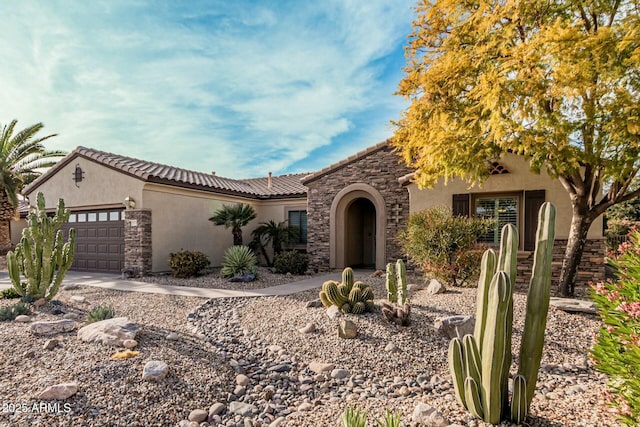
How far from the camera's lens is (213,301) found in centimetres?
845

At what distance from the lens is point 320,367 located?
4.79 metres

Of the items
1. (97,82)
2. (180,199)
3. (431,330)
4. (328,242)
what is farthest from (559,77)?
(180,199)

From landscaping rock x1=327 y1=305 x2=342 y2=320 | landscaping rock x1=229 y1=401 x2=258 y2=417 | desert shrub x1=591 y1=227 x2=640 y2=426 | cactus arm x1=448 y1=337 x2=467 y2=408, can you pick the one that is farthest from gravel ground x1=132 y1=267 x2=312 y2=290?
desert shrub x1=591 y1=227 x2=640 y2=426

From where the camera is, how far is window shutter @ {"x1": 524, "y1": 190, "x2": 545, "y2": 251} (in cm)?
988

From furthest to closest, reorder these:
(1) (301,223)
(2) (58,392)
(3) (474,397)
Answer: (1) (301,223) → (2) (58,392) → (3) (474,397)

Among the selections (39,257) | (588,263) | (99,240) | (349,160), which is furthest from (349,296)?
(99,240)

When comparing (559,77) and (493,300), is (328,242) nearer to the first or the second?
(559,77)

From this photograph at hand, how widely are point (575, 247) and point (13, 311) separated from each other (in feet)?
38.1

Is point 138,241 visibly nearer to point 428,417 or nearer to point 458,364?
point 428,417

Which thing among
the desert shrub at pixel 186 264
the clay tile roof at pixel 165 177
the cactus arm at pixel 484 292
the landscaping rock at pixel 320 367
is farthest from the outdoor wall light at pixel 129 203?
the cactus arm at pixel 484 292

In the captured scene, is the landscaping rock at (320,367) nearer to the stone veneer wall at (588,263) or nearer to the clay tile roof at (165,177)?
the stone veneer wall at (588,263)

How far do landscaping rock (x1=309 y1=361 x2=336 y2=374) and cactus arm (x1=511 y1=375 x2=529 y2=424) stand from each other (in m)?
2.41

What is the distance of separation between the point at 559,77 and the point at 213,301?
8.34m

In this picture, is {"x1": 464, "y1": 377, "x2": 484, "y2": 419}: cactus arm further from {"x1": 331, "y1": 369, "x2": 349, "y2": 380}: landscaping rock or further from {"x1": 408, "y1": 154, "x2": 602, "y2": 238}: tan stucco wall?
{"x1": 408, "y1": 154, "x2": 602, "y2": 238}: tan stucco wall
